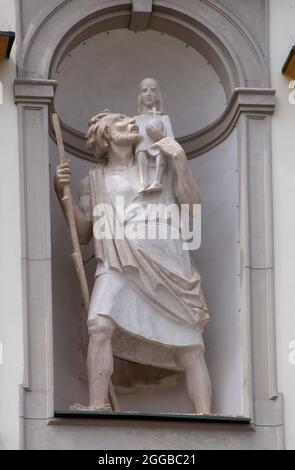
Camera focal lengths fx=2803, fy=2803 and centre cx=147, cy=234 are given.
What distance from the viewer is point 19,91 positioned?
17.2 meters

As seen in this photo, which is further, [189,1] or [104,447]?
[189,1]

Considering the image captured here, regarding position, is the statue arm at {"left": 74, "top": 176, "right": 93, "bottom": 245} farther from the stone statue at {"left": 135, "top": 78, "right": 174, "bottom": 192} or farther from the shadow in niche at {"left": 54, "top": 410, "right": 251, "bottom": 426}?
the shadow in niche at {"left": 54, "top": 410, "right": 251, "bottom": 426}

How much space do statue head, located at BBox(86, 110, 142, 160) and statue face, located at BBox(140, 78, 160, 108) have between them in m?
0.26

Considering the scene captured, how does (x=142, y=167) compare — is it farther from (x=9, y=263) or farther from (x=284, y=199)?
(x=9, y=263)

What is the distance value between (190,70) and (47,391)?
2.75 m

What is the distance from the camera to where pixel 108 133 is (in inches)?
685

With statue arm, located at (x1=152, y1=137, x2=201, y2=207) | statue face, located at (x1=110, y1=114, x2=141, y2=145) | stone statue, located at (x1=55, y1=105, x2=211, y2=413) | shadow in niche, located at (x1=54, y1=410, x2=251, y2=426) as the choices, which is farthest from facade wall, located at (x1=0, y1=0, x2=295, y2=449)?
statue face, located at (x1=110, y1=114, x2=141, y2=145)

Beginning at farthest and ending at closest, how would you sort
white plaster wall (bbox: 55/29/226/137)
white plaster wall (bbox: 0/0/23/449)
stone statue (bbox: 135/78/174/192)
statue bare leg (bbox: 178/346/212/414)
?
white plaster wall (bbox: 55/29/226/137), stone statue (bbox: 135/78/174/192), statue bare leg (bbox: 178/346/212/414), white plaster wall (bbox: 0/0/23/449)

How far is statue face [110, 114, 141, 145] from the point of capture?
17406mm

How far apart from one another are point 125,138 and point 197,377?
1.58 meters

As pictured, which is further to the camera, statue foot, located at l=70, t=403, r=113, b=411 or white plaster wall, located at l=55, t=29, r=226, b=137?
white plaster wall, located at l=55, t=29, r=226, b=137

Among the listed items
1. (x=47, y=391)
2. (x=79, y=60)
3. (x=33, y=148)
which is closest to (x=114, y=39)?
(x=79, y=60)

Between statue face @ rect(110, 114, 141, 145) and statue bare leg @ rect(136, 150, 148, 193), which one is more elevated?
statue face @ rect(110, 114, 141, 145)

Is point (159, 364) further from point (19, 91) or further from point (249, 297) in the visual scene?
point (19, 91)
